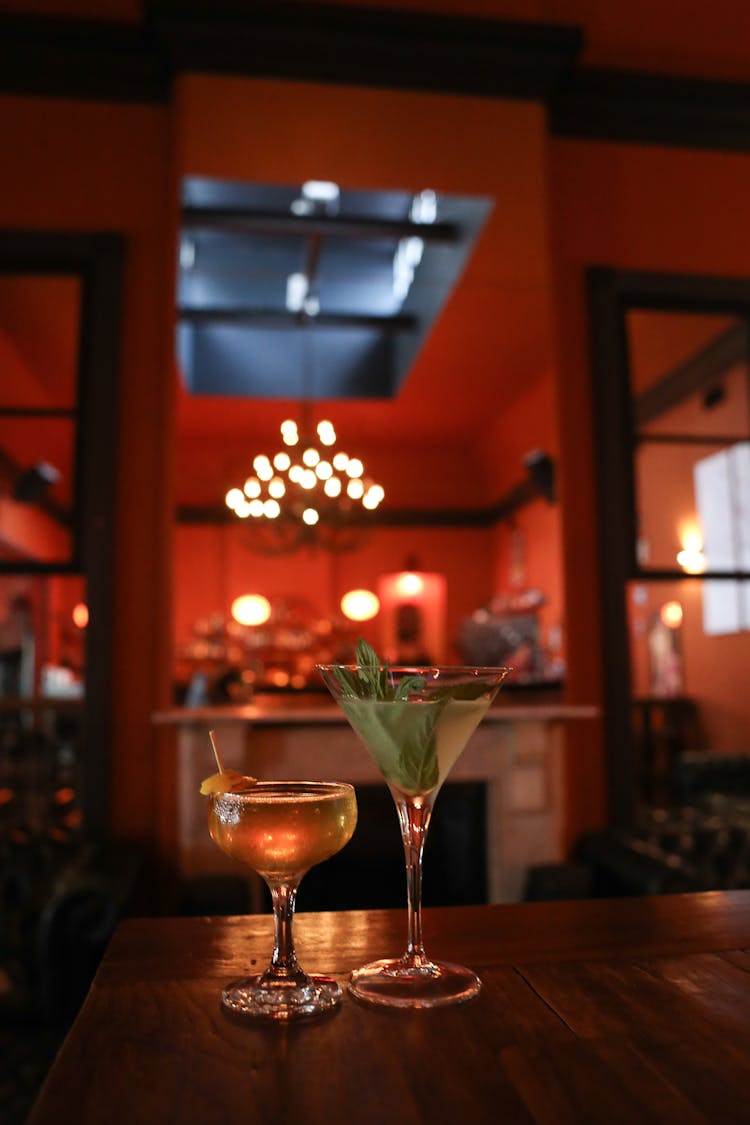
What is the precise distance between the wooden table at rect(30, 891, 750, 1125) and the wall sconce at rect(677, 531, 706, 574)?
8.62 feet

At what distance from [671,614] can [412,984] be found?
10.6 feet

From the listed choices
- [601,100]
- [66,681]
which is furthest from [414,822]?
[601,100]

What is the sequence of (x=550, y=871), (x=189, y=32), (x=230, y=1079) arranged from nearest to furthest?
(x=230, y=1079) → (x=550, y=871) → (x=189, y=32)

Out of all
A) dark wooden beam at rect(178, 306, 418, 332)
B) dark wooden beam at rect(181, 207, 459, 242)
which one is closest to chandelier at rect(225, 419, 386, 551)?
dark wooden beam at rect(181, 207, 459, 242)

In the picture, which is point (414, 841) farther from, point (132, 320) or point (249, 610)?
point (249, 610)

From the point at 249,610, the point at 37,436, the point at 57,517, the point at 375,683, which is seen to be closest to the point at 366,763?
the point at 57,517

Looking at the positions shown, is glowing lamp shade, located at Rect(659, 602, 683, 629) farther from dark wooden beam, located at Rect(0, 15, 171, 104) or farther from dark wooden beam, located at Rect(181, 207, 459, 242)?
dark wooden beam, located at Rect(0, 15, 171, 104)

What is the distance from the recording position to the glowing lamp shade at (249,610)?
867 centimetres

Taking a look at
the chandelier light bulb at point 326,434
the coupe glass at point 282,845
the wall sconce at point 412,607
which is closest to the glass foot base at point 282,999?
the coupe glass at point 282,845

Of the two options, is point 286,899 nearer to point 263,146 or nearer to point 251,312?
point 263,146

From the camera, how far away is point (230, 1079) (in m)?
0.61

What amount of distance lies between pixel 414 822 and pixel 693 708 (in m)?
3.12

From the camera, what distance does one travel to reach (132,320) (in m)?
3.31

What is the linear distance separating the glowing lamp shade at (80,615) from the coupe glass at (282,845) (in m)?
2.47
